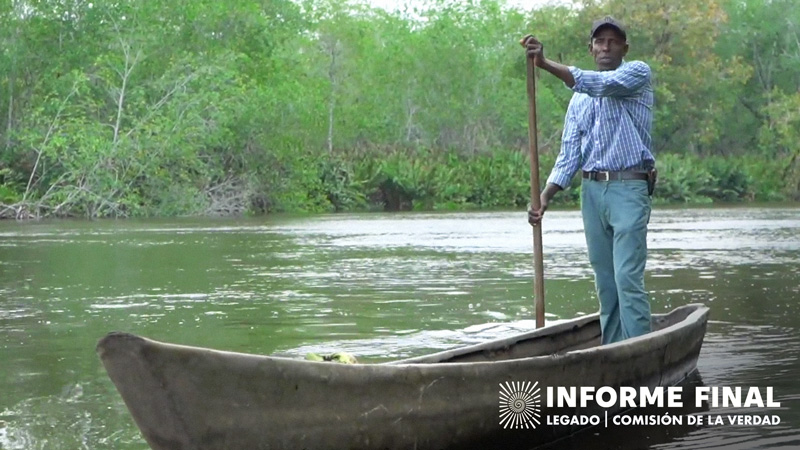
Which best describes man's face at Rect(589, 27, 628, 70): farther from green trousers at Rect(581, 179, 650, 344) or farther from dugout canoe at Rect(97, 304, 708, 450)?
dugout canoe at Rect(97, 304, 708, 450)

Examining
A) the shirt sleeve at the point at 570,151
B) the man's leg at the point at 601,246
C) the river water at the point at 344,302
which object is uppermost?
the shirt sleeve at the point at 570,151

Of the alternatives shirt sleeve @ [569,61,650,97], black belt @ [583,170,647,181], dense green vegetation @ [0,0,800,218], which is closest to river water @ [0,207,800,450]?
black belt @ [583,170,647,181]

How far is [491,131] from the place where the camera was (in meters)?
73.6

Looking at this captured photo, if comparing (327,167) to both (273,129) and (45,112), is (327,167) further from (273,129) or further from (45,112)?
(45,112)

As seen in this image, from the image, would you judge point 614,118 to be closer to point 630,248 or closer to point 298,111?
point 630,248

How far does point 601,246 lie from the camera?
8242mm

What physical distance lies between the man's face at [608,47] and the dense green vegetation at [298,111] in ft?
111

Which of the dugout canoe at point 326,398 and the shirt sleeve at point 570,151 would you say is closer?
the dugout canoe at point 326,398

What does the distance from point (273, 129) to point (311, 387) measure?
4094 cm

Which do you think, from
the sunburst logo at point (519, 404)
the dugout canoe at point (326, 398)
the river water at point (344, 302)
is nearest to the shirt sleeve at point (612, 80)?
the dugout canoe at point (326, 398)

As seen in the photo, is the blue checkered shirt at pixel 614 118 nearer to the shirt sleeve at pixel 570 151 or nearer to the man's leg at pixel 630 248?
the shirt sleeve at pixel 570 151

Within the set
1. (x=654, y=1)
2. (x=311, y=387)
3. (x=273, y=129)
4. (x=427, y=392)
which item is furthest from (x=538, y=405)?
(x=654, y=1)

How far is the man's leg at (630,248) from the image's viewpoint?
796 cm

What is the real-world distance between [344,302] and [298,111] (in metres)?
33.1
